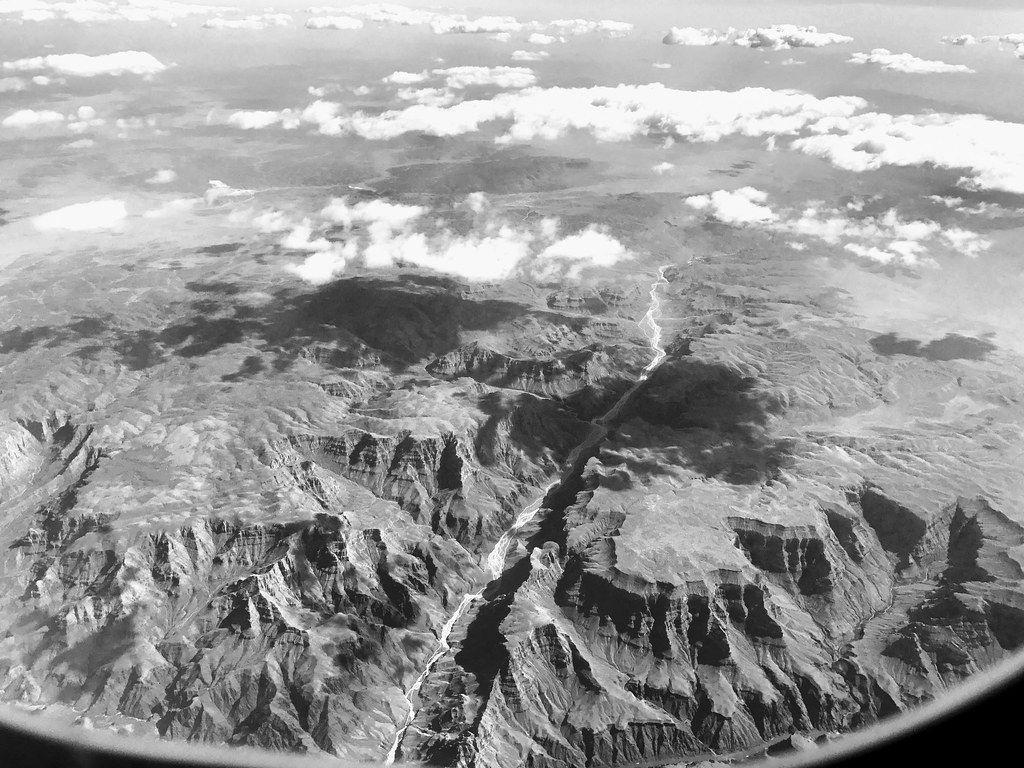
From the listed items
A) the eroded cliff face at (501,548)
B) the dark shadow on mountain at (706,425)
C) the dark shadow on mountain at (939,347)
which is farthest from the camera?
the dark shadow on mountain at (939,347)

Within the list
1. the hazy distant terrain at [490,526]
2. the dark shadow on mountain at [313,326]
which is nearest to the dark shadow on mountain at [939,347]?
the hazy distant terrain at [490,526]

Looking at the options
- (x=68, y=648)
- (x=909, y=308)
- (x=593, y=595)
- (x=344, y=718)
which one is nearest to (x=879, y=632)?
(x=593, y=595)

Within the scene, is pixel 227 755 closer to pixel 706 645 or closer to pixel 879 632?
pixel 706 645

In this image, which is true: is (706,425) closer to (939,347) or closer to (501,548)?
(501,548)

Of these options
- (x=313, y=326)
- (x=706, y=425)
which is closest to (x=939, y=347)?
(x=706, y=425)

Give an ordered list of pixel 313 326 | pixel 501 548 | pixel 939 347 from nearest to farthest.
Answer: pixel 501 548, pixel 313 326, pixel 939 347

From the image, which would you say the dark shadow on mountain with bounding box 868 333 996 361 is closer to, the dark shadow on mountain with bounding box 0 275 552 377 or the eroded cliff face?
the eroded cliff face

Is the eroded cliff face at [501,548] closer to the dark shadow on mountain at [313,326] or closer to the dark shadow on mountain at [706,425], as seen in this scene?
the dark shadow on mountain at [706,425]
